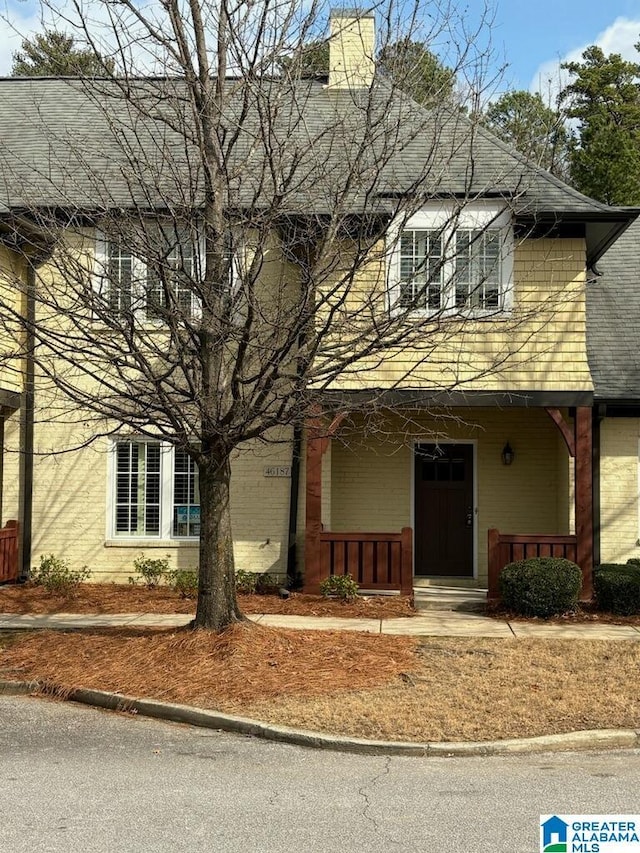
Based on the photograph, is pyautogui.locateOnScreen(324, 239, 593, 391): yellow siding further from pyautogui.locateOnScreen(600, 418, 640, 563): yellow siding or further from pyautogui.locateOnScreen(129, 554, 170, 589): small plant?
pyautogui.locateOnScreen(129, 554, 170, 589): small plant

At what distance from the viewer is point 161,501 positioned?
582 inches

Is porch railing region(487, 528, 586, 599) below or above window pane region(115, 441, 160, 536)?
below

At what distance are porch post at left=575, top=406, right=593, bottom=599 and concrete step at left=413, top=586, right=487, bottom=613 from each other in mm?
1429

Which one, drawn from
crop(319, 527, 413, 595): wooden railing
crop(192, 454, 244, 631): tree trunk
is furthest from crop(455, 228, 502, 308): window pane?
crop(192, 454, 244, 631): tree trunk

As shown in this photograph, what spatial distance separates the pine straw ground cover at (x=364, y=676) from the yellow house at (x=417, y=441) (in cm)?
307

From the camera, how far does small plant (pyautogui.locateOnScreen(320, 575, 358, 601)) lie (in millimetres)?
13328

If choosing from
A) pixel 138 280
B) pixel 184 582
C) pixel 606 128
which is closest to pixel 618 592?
pixel 184 582

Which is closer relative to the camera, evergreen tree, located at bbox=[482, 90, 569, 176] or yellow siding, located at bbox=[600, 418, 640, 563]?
evergreen tree, located at bbox=[482, 90, 569, 176]

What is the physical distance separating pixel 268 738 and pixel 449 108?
21.1ft

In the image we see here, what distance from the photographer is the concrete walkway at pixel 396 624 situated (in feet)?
36.9

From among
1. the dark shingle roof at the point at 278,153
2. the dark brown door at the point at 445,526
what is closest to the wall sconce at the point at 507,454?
the dark brown door at the point at 445,526

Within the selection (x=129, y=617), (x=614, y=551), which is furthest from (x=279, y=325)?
(x=614, y=551)

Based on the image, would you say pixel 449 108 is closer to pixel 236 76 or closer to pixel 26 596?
pixel 236 76

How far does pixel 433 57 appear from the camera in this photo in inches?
405
